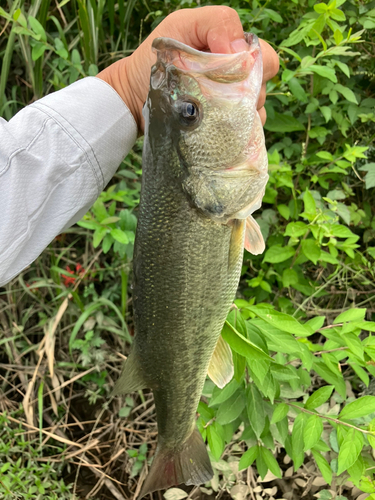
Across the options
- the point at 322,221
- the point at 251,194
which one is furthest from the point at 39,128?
the point at 322,221

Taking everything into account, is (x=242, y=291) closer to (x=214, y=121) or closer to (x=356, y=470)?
(x=356, y=470)

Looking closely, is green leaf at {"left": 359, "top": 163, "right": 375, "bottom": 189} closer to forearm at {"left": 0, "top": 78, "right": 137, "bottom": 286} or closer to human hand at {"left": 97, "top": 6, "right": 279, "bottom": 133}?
human hand at {"left": 97, "top": 6, "right": 279, "bottom": 133}

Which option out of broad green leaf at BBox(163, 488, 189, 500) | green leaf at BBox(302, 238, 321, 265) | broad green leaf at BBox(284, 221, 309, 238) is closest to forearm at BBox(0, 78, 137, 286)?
broad green leaf at BBox(284, 221, 309, 238)

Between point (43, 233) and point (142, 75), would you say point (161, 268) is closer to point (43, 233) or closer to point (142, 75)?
point (43, 233)

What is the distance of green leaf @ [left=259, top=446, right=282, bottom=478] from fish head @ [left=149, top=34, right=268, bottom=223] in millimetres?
1007

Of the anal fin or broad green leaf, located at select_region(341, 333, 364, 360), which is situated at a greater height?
broad green leaf, located at select_region(341, 333, 364, 360)

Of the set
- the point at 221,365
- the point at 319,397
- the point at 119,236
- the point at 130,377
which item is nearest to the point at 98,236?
the point at 119,236

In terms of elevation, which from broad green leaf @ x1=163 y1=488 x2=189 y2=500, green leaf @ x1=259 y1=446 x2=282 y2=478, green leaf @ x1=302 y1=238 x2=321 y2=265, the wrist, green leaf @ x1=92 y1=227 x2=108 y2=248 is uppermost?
the wrist

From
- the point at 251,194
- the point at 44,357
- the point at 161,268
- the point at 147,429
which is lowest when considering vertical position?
the point at 147,429

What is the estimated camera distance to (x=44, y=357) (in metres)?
2.42

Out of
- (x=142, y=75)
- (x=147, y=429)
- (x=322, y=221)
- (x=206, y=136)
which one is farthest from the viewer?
(x=147, y=429)

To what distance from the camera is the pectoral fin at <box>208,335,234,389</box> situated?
119cm

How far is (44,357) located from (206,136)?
209 centimetres

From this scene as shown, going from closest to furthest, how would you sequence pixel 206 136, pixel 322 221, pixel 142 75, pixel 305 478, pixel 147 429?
pixel 206 136
pixel 142 75
pixel 322 221
pixel 305 478
pixel 147 429
